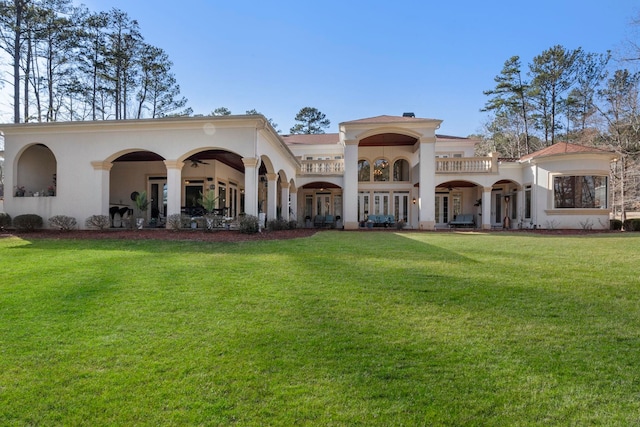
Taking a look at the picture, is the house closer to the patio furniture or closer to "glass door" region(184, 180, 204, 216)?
"glass door" region(184, 180, 204, 216)

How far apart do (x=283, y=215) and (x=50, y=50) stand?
18.7 metres

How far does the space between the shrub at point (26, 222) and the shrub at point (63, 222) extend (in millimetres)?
526

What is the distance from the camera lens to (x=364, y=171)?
24.7 meters

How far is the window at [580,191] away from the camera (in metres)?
19.4

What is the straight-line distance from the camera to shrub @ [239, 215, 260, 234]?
1259 cm

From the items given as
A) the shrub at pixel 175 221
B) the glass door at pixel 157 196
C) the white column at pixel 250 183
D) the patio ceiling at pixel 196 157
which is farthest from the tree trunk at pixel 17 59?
the white column at pixel 250 183

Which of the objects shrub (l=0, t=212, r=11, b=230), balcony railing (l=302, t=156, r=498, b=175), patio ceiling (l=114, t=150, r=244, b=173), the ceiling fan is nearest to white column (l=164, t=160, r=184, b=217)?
patio ceiling (l=114, t=150, r=244, b=173)

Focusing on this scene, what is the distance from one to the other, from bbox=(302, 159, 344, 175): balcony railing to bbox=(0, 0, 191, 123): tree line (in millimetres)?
15427

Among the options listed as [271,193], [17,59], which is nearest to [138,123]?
[271,193]

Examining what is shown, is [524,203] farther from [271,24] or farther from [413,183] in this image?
[271,24]

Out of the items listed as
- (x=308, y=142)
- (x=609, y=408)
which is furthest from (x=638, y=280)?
(x=308, y=142)

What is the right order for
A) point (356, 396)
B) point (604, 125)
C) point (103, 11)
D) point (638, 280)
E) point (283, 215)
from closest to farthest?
1. point (356, 396)
2. point (638, 280)
3. point (283, 215)
4. point (103, 11)
5. point (604, 125)

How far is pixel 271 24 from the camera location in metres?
16.5

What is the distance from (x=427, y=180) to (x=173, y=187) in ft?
41.2
